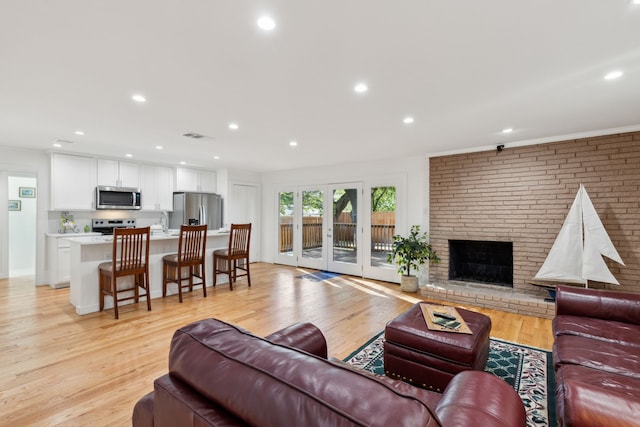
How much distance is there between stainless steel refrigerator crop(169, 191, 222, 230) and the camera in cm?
623

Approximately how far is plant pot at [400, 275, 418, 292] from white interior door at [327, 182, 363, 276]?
116 cm

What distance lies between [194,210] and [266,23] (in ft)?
17.3

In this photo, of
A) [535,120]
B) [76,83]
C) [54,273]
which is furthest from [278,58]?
[54,273]

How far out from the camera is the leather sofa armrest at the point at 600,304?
2.28 meters

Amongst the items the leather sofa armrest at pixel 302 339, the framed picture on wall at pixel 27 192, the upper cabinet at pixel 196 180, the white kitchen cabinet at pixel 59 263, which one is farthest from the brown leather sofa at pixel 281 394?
the framed picture on wall at pixel 27 192

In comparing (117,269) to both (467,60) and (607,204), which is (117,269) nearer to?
(467,60)

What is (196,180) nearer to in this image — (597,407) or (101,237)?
(101,237)

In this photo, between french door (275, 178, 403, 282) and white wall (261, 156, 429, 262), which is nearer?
white wall (261, 156, 429, 262)

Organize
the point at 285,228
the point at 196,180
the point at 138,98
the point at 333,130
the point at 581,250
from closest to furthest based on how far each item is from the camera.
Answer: the point at 138,98 → the point at 581,250 → the point at 333,130 → the point at 196,180 → the point at 285,228

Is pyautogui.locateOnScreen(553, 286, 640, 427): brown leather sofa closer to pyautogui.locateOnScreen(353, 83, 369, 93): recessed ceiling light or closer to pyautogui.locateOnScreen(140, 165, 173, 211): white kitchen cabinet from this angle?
pyautogui.locateOnScreen(353, 83, 369, 93): recessed ceiling light

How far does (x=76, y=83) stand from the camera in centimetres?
244

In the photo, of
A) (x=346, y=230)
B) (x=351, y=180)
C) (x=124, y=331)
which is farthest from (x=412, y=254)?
(x=124, y=331)

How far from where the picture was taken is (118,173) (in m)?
5.69

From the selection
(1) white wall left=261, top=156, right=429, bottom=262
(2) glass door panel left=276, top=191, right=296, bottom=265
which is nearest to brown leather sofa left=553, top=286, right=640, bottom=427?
(1) white wall left=261, top=156, right=429, bottom=262
